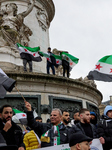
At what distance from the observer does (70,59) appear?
43.0 feet

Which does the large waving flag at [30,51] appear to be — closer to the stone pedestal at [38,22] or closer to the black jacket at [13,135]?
the stone pedestal at [38,22]

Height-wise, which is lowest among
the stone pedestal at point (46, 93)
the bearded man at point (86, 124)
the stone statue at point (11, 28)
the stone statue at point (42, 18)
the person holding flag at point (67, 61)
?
the bearded man at point (86, 124)

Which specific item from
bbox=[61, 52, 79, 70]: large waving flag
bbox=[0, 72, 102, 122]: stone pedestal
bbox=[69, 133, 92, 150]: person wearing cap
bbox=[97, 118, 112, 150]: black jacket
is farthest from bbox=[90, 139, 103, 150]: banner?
bbox=[61, 52, 79, 70]: large waving flag

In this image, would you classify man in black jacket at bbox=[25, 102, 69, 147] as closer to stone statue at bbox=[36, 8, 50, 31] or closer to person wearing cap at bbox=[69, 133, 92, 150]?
person wearing cap at bbox=[69, 133, 92, 150]

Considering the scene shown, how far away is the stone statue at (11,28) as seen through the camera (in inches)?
539

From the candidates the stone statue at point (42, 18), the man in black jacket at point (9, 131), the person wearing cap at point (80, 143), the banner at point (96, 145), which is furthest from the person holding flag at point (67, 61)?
the person wearing cap at point (80, 143)

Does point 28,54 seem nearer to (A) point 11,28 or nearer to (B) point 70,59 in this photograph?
(B) point 70,59

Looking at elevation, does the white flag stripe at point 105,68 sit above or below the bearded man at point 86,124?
above

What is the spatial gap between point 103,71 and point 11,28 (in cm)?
752

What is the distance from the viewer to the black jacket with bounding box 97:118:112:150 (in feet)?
17.5

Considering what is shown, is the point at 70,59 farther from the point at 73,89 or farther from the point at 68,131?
the point at 68,131

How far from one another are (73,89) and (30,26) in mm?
8443

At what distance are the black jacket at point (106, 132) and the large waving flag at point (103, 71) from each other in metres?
4.36

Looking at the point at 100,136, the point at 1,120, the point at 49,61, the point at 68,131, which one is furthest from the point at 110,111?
the point at 49,61
